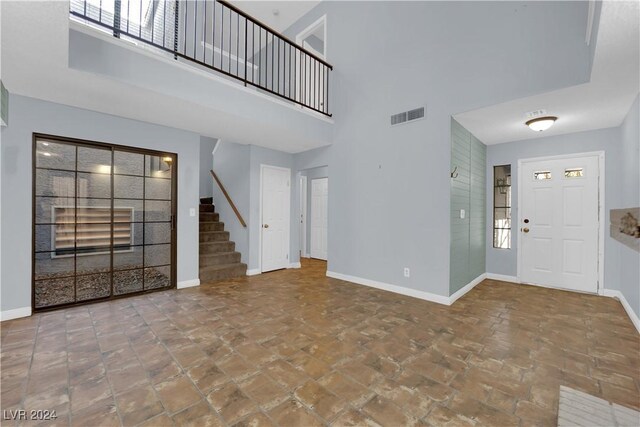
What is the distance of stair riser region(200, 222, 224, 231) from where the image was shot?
5.90 m

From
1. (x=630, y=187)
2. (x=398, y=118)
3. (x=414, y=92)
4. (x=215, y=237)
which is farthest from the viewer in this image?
(x=215, y=237)

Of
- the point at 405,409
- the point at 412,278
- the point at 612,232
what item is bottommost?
the point at 405,409

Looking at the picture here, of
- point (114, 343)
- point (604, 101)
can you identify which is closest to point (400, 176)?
point (604, 101)

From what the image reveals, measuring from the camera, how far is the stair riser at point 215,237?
5648 millimetres

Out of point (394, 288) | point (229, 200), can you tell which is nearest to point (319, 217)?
point (229, 200)

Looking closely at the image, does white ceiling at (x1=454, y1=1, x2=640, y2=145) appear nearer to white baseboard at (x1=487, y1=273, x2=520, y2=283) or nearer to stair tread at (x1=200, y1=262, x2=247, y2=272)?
white baseboard at (x1=487, y1=273, x2=520, y2=283)

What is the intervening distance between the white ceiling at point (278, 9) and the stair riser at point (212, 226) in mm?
4717

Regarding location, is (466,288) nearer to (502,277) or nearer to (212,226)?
(502,277)

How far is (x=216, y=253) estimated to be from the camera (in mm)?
5523

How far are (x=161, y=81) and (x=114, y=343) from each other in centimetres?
274

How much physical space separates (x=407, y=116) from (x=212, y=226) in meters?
4.50

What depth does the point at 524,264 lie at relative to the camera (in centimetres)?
484

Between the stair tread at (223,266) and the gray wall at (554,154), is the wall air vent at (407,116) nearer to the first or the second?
the gray wall at (554,154)

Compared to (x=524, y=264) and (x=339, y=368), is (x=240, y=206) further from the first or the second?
(x=524, y=264)
